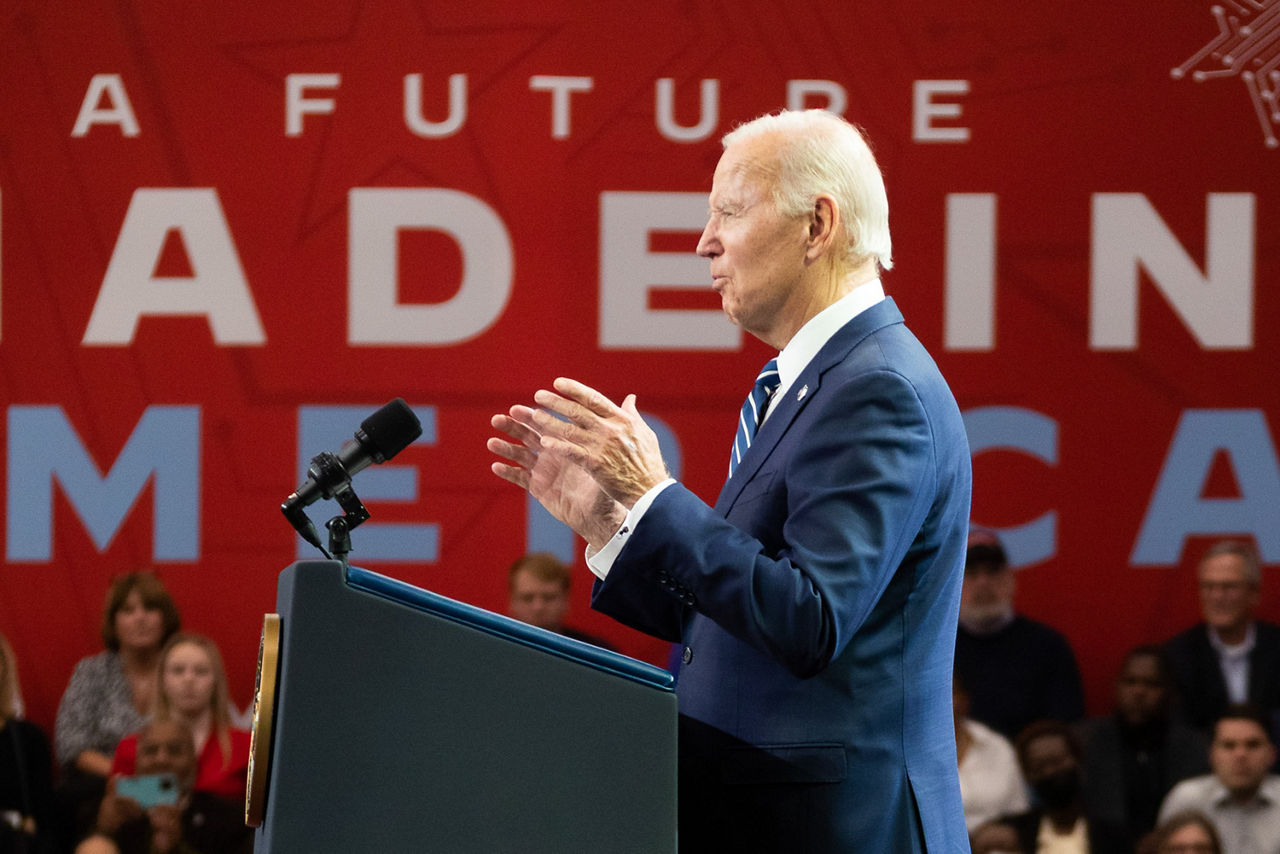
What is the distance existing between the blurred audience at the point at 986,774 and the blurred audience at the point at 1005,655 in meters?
0.22

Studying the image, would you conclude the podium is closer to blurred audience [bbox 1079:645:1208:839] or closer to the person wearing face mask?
the person wearing face mask

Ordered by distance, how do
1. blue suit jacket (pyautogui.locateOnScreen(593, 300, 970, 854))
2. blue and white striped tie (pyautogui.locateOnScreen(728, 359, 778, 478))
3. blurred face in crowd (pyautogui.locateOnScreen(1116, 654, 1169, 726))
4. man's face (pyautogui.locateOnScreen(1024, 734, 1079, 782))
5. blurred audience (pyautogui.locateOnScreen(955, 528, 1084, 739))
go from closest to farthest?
blue suit jacket (pyautogui.locateOnScreen(593, 300, 970, 854)) → blue and white striped tie (pyautogui.locateOnScreen(728, 359, 778, 478)) → man's face (pyautogui.locateOnScreen(1024, 734, 1079, 782)) → blurred face in crowd (pyautogui.locateOnScreen(1116, 654, 1169, 726)) → blurred audience (pyautogui.locateOnScreen(955, 528, 1084, 739))

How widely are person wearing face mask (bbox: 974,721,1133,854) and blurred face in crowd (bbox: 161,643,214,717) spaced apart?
232 centimetres

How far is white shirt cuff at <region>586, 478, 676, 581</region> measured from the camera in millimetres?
1448

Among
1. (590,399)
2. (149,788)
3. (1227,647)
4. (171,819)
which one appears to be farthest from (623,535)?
(1227,647)

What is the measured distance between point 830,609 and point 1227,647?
3.94 metres

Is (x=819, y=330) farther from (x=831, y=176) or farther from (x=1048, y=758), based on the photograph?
(x=1048, y=758)

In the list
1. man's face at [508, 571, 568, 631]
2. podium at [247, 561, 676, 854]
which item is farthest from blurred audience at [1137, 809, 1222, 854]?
podium at [247, 561, 676, 854]

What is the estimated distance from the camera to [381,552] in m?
5.46

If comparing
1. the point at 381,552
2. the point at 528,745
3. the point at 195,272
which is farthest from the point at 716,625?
the point at 195,272

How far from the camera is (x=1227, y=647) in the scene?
4891mm

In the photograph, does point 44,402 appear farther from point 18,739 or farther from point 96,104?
point 18,739

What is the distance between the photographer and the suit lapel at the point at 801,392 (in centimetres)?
158

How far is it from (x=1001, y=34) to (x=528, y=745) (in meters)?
4.64
